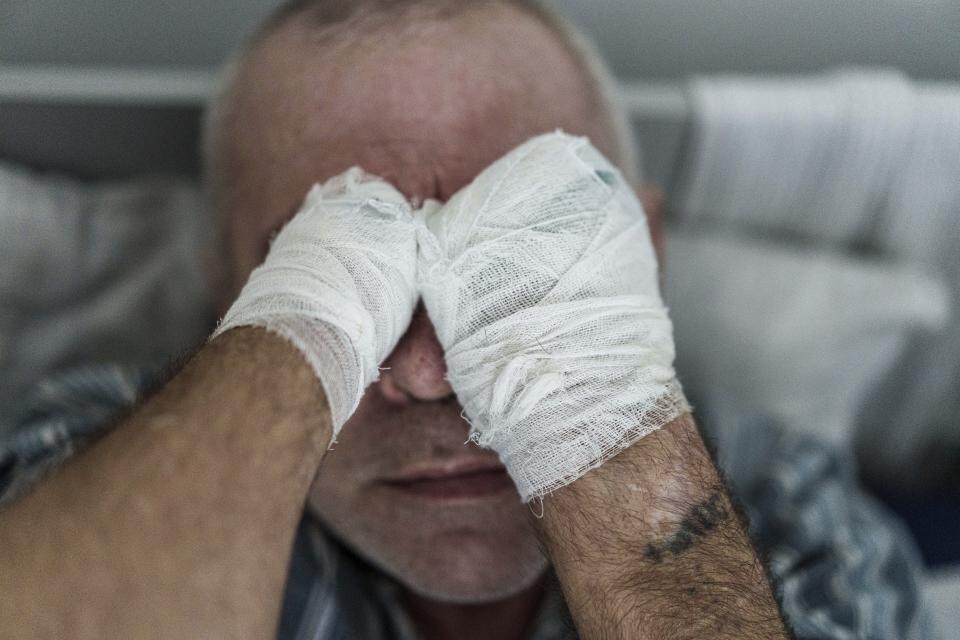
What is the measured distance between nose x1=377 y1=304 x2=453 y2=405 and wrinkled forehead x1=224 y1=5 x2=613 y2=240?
157 mm

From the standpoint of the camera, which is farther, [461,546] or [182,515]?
[461,546]

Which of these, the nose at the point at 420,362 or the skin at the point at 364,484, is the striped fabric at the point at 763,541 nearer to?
the skin at the point at 364,484

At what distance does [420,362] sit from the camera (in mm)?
690

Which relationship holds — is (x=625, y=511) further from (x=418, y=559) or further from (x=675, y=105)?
(x=675, y=105)

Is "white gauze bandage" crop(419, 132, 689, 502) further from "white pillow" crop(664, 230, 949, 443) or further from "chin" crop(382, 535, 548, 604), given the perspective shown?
"white pillow" crop(664, 230, 949, 443)

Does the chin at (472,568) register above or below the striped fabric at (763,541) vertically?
above

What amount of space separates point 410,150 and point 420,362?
9.3 inches

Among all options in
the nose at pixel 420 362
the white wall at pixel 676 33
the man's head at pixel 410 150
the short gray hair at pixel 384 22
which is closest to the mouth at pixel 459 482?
the man's head at pixel 410 150

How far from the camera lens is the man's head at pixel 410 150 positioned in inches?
30.8

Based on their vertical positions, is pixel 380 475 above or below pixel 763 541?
above

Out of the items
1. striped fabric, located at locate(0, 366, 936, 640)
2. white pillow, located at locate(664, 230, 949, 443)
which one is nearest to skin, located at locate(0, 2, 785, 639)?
striped fabric, located at locate(0, 366, 936, 640)

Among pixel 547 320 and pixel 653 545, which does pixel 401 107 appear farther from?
pixel 653 545

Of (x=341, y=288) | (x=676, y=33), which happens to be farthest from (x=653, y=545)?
(x=676, y=33)

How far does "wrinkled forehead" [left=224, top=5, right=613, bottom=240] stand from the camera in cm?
80
